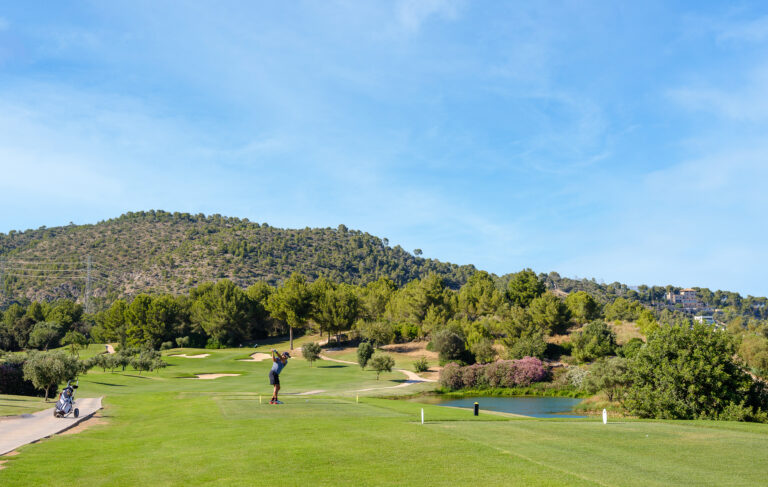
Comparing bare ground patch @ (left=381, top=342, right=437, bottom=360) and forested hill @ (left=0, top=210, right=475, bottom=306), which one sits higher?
forested hill @ (left=0, top=210, right=475, bottom=306)

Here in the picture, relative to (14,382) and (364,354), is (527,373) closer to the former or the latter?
(364,354)

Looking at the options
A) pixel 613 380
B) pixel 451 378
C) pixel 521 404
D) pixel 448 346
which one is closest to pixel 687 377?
pixel 613 380

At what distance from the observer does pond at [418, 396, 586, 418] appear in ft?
133

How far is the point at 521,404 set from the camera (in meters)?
45.9

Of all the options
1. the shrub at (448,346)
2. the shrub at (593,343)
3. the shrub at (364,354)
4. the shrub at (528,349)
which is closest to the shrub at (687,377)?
Result: the shrub at (364,354)

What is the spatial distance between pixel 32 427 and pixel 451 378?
39797 mm

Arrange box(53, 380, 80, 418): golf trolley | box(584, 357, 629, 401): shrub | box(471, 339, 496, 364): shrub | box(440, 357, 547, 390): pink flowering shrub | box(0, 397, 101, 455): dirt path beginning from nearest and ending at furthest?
box(0, 397, 101, 455): dirt path → box(53, 380, 80, 418): golf trolley → box(584, 357, 629, 401): shrub → box(440, 357, 547, 390): pink flowering shrub → box(471, 339, 496, 364): shrub

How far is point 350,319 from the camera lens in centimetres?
8950

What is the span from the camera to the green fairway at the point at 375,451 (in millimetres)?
11539

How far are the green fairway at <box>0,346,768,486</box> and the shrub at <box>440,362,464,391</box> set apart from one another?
2978 cm

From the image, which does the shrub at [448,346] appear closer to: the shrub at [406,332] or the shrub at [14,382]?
the shrub at [406,332]

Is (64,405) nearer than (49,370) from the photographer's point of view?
Yes

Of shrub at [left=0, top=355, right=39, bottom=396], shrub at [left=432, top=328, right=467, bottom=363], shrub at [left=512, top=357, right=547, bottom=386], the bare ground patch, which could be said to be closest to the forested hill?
the bare ground patch

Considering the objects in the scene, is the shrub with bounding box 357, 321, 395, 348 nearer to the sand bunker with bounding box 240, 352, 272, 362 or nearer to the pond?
the sand bunker with bounding box 240, 352, 272, 362
